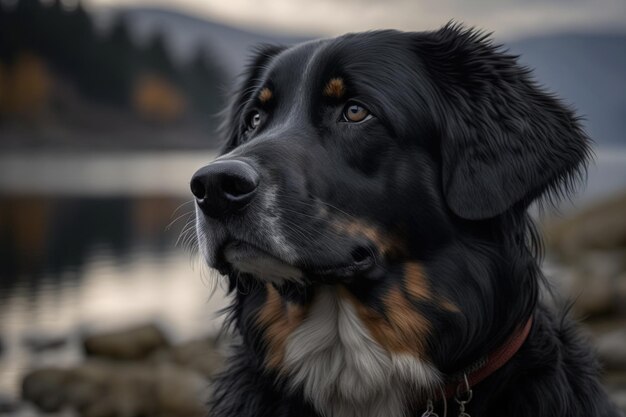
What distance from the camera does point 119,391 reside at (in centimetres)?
830

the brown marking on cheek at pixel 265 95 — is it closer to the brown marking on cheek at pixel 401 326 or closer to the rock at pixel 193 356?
the brown marking on cheek at pixel 401 326

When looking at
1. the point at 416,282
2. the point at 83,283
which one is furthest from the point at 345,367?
the point at 83,283

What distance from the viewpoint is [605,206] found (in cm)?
1739

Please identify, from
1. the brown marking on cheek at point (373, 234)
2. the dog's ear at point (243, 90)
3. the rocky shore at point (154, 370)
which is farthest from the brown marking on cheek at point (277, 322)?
the rocky shore at point (154, 370)

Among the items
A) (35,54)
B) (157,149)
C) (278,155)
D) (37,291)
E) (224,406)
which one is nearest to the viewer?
(278,155)

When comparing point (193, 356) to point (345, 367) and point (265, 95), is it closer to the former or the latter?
point (265, 95)

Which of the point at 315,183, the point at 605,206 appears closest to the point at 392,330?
the point at 315,183

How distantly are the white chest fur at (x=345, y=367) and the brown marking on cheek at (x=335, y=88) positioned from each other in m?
0.83

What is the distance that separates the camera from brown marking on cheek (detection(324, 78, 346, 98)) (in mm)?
3467

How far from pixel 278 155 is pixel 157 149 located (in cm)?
8694

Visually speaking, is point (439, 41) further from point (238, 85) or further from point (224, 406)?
point (224, 406)

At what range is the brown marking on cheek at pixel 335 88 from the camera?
3.47m

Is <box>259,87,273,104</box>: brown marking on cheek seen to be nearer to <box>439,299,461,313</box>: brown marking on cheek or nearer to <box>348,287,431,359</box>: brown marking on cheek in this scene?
<box>348,287,431,359</box>: brown marking on cheek

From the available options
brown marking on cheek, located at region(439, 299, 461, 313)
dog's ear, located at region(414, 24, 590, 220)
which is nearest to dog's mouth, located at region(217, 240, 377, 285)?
brown marking on cheek, located at region(439, 299, 461, 313)
